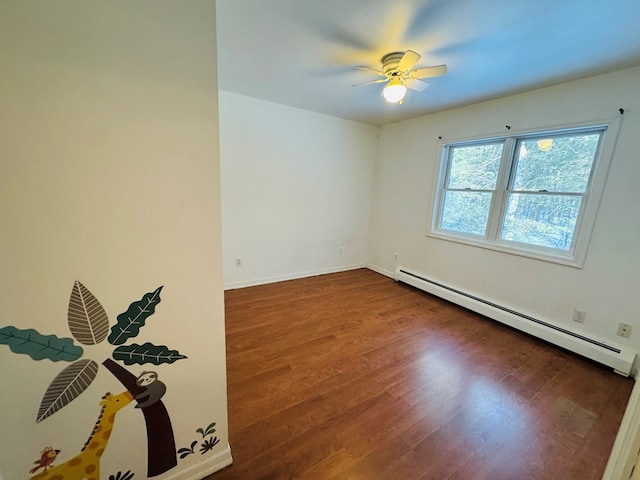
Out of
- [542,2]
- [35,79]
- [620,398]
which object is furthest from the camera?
[620,398]

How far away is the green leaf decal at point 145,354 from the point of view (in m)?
0.96

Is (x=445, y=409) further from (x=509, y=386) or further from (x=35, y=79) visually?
(x=35, y=79)

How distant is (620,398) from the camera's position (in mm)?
1807

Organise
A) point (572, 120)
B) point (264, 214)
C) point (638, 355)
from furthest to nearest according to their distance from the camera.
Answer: point (264, 214)
point (572, 120)
point (638, 355)

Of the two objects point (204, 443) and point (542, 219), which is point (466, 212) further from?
point (204, 443)

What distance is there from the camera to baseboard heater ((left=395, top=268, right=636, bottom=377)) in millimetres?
2051

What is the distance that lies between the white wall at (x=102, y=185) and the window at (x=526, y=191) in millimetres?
3124

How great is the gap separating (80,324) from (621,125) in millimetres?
3747

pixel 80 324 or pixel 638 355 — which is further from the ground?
pixel 80 324

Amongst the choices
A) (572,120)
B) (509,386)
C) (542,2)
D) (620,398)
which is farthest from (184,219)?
(572,120)

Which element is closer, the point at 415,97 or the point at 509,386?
the point at 509,386

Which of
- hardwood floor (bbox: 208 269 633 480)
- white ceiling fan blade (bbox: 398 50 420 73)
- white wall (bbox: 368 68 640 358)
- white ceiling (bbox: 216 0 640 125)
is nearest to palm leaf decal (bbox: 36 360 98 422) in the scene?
hardwood floor (bbox: 208 269 633 480)

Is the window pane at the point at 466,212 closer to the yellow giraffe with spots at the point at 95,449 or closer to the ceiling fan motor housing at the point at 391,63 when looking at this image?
the ceiling fan motor housing at the point at 391,63

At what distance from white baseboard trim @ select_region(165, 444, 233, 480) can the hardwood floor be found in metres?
0.04
